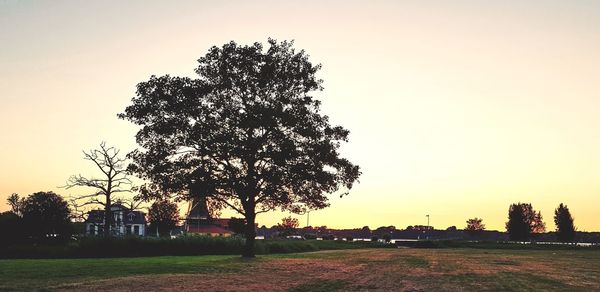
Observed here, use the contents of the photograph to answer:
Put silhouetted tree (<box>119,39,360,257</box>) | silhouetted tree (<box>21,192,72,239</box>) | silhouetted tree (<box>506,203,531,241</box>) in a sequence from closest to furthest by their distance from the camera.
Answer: silhouetted tree (<box>119,39,360,257</box>) < silhouetted tree (<box>21,192,72,239</box>) < silhouetted tree (<box>506,203,531,241</box>)

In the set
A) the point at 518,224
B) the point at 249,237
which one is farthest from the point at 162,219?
the point at 249,237

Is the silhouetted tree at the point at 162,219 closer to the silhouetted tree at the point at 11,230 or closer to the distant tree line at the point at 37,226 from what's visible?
the distant tree line at the point at 37,226

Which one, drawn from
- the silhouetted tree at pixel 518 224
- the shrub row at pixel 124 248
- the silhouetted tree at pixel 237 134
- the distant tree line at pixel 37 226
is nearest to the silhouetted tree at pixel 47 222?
the distant tree line at pixel 37 226

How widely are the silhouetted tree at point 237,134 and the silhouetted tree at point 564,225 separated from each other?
389 feet

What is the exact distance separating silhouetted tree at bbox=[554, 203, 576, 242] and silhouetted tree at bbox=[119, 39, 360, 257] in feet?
389

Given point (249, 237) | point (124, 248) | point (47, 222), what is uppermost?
point (47, 222)

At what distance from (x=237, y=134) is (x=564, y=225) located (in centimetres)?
12619

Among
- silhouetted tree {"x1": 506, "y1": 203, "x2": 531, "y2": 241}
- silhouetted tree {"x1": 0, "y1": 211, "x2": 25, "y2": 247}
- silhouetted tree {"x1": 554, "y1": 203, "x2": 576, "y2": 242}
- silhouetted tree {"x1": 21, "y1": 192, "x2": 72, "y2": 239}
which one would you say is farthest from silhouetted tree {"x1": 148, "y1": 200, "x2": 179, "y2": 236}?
silhouetted tree {"x1": 554, "y1": 203, "x2": 576, "y2": 242}

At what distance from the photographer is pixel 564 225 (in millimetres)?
143875

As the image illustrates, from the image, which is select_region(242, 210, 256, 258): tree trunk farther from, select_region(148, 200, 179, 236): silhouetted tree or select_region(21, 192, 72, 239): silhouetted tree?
select_region(148, 200, 179, 236): silhouetted tree

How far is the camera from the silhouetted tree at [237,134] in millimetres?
42469

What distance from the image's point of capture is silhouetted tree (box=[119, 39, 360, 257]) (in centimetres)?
4247

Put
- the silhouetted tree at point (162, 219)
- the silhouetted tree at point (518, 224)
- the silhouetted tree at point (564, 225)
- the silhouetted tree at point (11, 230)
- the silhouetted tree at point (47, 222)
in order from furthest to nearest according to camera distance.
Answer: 1. the silhouetted tree at point (518, 224)
2. the silhouetted tree at point (564, 225)
3. the silhouetted tree at point (162, 219)
4. the silhouetted tree at point (47, 222)
5. the silhouetted tree at point (11, 230)

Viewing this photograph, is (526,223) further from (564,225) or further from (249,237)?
(249,237)
